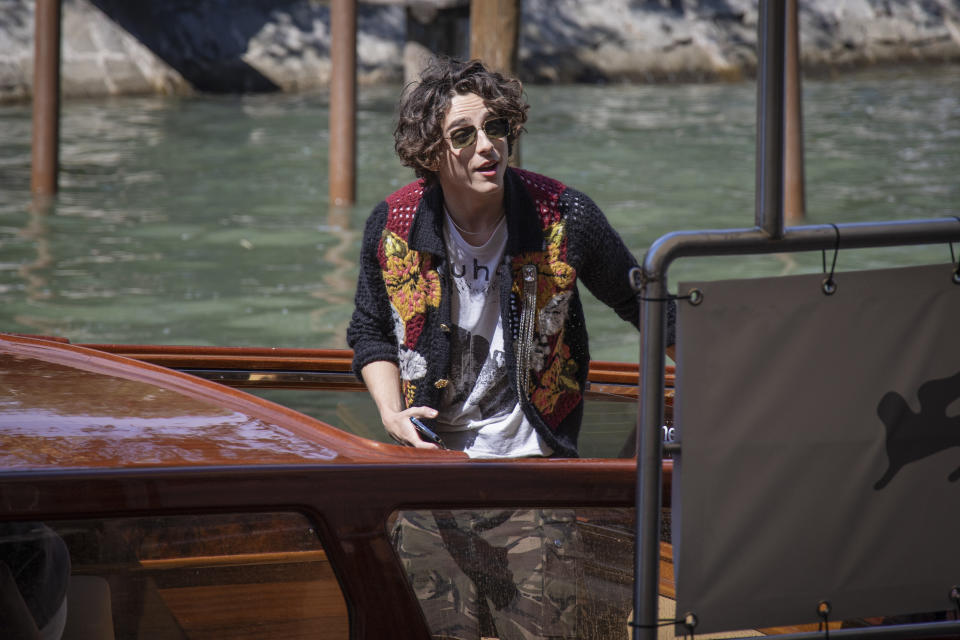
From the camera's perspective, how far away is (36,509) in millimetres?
1488

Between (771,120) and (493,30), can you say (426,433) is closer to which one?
(771,120)

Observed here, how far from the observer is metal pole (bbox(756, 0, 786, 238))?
4.67 feet

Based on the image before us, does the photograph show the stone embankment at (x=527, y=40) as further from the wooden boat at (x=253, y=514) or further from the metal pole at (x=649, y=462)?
the metal pole at (x=649, y=462)

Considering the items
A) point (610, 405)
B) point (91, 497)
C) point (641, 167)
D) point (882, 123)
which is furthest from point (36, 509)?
point (882, 123)

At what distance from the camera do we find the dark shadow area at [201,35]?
16578 mm

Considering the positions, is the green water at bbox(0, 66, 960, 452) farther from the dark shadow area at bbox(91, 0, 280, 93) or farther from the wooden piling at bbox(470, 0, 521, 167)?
the wooden piling at bbox(470, 0, 521, 167)

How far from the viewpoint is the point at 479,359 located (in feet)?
7.83

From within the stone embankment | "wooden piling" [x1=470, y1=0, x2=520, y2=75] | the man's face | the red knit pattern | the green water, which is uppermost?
the stone embankment

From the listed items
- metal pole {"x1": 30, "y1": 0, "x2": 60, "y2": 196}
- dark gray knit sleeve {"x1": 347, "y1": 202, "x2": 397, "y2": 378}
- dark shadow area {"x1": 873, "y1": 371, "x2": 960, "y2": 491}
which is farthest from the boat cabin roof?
metal pole {"x1": 30, "y1": 0, "x2": 60, "y2": 196}

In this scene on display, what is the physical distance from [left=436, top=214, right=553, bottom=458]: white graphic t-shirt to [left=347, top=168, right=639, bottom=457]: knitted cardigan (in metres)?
0.03

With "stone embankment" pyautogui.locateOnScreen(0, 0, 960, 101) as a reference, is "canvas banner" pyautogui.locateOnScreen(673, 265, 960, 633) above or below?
below

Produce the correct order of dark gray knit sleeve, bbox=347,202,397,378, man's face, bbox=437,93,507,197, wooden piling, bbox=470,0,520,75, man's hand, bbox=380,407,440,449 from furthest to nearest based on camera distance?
wooden piling, bbox=470,0,520,75 < dark gray knit sleeve, bbox=347,202,397,378 < man's face, bbox=437,93,507,197 < man's hand, bbox=380,407,440,449

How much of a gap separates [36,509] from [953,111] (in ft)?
49.5

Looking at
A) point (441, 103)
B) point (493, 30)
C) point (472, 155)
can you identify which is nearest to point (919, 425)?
point (472, 155)
